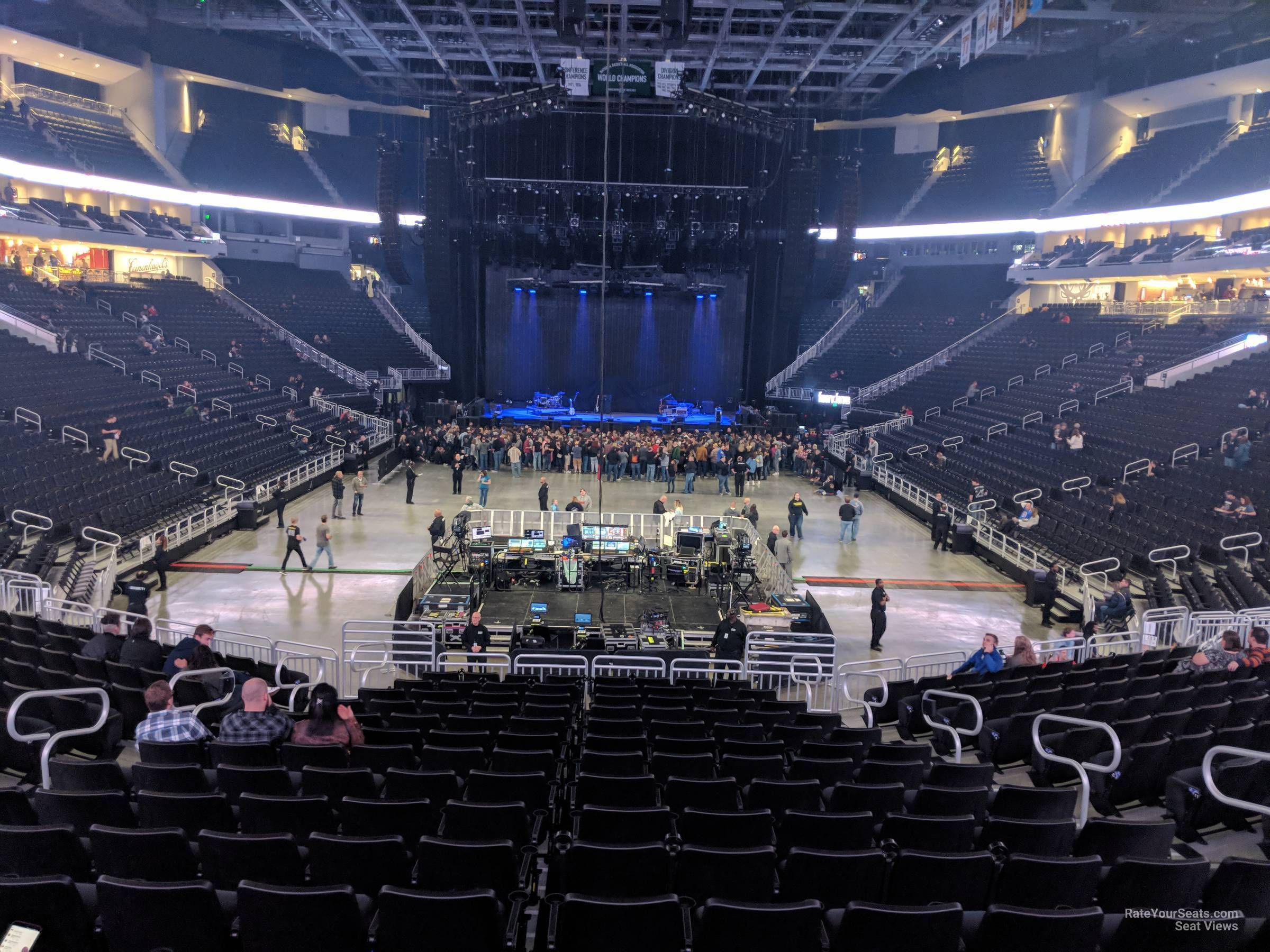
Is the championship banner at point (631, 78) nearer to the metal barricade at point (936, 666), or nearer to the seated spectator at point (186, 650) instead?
the metal barricade at point (936, 666)

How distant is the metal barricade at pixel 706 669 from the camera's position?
35.7 ft

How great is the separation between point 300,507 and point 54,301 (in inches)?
541

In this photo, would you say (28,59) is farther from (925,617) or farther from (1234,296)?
(1234,296)

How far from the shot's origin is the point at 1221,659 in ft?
29.6

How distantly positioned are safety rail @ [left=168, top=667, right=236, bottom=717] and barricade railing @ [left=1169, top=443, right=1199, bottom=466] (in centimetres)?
2162

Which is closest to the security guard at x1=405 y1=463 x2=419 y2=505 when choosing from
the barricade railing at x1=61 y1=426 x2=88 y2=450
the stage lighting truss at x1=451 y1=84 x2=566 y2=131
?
the barricade railing at x1=61 y1=426 x2=88 y2=450

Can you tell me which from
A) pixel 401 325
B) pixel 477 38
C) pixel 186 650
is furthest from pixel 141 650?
pixel 401 325

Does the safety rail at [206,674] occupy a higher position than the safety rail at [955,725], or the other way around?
the safety rail at [206,674]

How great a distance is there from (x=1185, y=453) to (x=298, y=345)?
34612 millimetres

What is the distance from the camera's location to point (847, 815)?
15.2 ft

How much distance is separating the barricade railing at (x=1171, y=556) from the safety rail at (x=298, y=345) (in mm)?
31657

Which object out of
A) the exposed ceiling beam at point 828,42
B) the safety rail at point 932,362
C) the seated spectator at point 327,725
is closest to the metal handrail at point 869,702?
the seated spectator at point 327,725

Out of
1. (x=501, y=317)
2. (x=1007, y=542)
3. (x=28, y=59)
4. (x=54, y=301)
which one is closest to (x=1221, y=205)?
(x=1007, y=542)

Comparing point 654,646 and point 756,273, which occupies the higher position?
point 756,273
